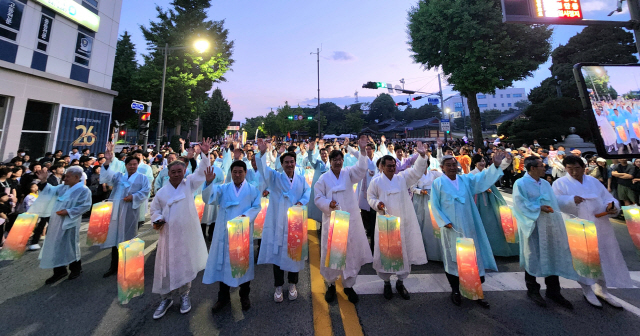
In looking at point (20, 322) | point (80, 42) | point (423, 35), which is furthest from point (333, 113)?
point (20, 322)

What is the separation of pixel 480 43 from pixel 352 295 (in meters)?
16.7

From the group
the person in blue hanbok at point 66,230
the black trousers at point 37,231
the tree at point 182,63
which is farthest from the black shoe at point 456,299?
the tree at point 182,63

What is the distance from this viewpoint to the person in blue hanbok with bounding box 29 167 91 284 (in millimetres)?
3551

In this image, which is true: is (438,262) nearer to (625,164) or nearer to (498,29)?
(625,164)

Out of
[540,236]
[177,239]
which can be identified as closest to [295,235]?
[177,239]

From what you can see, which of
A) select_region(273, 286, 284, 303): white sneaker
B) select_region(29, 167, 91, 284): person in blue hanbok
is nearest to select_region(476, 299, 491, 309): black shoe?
select_region(273, 286, 284, 303): white sneaker

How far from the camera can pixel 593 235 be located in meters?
2.64

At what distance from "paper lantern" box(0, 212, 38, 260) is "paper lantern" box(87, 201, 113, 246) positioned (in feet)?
2.12

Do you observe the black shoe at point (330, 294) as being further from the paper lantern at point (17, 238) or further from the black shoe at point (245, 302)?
the paper lantern at point (17, 238)

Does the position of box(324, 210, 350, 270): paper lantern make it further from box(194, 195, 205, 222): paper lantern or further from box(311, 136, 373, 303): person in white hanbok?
box(194, 195, 205, 222): paper lantern

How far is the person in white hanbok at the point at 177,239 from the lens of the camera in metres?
2.86

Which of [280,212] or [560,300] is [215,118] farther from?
[560,300]

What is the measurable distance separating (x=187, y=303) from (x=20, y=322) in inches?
63.9

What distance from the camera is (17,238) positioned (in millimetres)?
3299
